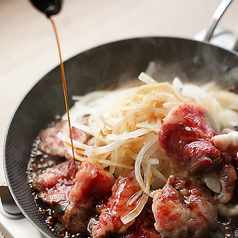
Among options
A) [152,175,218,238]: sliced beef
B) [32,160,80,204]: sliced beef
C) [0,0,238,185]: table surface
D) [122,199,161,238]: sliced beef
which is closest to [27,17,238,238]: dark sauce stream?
A: [32,160,80,204]: sliced beef

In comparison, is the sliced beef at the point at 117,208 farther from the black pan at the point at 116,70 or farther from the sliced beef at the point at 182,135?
the black pan at the point at 116,70

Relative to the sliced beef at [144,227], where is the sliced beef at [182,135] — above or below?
above

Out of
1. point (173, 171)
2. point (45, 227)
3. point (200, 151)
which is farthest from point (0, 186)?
point (200, 151)

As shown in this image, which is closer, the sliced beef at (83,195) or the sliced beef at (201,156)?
the sliced beef at (201,156)

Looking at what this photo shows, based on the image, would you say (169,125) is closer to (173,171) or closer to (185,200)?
(173,171)

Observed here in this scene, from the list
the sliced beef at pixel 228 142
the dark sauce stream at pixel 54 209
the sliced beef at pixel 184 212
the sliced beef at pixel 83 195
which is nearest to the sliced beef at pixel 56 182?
the dark sauce stream at pixel 54 209
